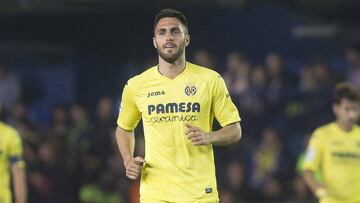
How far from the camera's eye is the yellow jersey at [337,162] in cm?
1095

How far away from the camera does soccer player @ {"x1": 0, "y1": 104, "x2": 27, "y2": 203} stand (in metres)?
10.9

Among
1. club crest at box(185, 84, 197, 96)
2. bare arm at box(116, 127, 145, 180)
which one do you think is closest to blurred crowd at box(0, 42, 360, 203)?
bare arm at box(116, 127, 145, 180)

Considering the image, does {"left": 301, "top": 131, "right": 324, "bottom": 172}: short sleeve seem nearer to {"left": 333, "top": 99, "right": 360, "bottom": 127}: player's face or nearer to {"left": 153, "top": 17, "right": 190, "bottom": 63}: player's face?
{"left": 333, "top": 99, "right": 360, "bottom": 127}: player's face

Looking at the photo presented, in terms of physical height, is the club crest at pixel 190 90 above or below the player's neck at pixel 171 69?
below

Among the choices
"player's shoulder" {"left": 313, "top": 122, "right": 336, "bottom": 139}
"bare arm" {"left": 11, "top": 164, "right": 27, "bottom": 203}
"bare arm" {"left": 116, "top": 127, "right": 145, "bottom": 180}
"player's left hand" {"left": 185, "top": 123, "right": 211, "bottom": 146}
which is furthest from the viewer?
"player's shoulder" {"left": 313, "top": 122, "right": 336, "bottom": 139}

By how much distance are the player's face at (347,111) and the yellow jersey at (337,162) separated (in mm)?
102

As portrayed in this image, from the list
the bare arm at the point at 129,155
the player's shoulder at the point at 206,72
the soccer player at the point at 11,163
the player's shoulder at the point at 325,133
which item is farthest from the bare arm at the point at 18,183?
the player's shoulder at the point at 206,72

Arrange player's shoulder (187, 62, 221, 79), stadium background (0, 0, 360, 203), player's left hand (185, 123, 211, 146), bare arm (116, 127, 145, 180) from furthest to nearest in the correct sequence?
stadium background (0, 0, 360, 203), player's shoulder (187, 62, 221, 79), bare arm (116, 127, 145, 180), player's left hand (185, 123, 211, 146)

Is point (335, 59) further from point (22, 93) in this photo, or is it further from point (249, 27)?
point (22, 93)

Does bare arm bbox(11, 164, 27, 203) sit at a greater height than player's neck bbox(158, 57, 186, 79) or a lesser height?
lesser

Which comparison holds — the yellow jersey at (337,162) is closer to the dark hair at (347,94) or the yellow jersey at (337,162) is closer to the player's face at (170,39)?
the dark hair at (347,94)

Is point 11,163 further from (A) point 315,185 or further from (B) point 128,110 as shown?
(A) point 315,185

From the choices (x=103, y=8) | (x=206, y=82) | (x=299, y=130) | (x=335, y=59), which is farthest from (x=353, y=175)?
(x=103, y=8)

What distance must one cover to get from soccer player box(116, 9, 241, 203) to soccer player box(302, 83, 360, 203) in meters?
2.59
